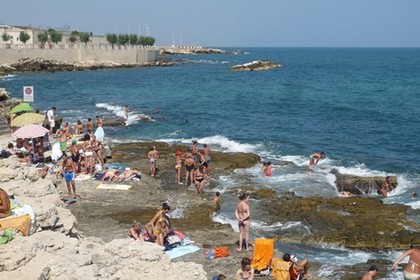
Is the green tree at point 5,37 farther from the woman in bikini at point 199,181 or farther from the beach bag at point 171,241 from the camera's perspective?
the beach bag at point 171,241

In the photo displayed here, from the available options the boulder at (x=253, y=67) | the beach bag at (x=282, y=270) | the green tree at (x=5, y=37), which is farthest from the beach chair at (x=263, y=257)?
the green tree at (x=5, y=37)

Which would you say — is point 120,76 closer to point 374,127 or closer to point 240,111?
point 240,111

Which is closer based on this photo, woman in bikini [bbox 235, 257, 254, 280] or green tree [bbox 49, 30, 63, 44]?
woman in bikini [bbox 235, 257, 254, 280]

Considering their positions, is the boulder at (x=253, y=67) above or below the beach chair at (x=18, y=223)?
above

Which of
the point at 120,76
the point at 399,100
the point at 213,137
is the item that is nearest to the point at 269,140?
the point at 213,137

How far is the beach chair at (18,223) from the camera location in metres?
7.99

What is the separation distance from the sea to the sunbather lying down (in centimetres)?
348

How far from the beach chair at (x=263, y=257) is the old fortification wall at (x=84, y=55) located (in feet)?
260

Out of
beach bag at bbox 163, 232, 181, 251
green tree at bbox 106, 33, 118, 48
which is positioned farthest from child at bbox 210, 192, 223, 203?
green tree at bbox 106, 33, 118, 48

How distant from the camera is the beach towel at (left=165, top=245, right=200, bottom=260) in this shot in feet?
39.2

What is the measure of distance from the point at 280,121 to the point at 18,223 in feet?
107

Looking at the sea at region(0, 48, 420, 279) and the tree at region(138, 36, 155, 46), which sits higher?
the tree at region(138, 36, 155, 46)

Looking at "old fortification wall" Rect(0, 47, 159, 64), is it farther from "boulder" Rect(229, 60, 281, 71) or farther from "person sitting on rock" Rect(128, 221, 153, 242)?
"person sitting on rock" Rect(128, 221, 153, 242)

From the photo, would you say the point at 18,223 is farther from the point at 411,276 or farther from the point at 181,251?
the point at 411,276
